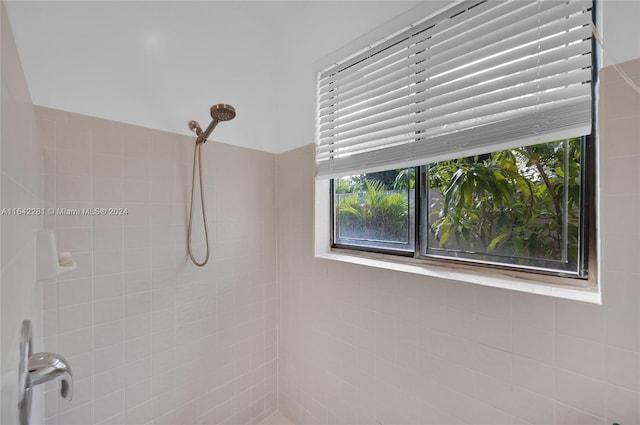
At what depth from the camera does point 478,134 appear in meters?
1.03

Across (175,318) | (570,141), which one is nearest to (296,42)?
(570,141)

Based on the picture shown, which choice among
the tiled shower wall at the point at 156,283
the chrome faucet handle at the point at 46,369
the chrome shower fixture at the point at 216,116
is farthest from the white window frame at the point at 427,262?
the chrome faucet handle at the point at 46,369

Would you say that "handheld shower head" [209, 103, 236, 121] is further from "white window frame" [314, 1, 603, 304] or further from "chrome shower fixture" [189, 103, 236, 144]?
"white window frame" [314, 1, 603, 304]

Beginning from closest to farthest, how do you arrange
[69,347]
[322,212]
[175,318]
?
[69,347], [175,318], [322,212]

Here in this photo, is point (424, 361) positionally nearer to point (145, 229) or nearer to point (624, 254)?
point (624, 254)

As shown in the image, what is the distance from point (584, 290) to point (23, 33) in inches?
85.3

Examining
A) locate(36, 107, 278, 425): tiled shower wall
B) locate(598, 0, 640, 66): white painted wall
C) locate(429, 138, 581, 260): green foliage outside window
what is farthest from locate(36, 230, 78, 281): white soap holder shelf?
locate(598, 0, 640, 66): white painted wall

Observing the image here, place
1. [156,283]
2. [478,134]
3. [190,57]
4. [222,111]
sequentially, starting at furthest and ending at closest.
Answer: [190,57] < [156,283] < [222,111] < [478,134]

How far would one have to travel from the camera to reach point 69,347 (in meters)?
1.11

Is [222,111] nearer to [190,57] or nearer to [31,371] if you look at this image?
[190,57]

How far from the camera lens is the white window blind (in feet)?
2.85

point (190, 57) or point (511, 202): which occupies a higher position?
point (190, 57)

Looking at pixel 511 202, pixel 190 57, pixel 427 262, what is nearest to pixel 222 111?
pixel 190 57

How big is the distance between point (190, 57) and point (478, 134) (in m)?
1.46
